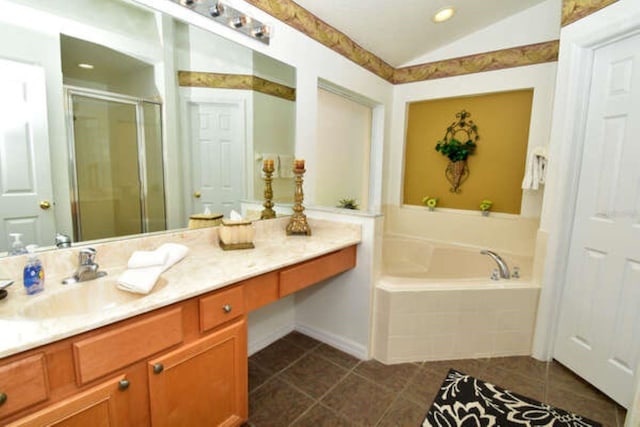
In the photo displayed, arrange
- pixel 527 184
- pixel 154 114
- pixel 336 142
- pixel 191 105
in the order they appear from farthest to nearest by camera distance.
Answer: pixel 336 142 < pixel 527 184 < pixel 191 105 < pixel 154 114

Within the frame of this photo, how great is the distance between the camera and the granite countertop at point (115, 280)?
2.70 feet

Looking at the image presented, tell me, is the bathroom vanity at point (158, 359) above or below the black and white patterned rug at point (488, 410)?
above

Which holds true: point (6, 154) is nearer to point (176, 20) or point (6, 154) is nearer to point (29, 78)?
point (29, 78)

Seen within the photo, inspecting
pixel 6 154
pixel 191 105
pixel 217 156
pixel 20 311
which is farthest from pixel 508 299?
pixel 6 154

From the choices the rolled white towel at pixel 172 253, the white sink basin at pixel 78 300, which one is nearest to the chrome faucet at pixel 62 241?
the white sink basin at pixel 78 300

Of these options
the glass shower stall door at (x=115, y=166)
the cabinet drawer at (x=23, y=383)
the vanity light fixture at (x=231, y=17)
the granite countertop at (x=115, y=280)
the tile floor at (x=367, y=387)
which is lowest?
the tile floor at (x=367, y=387)

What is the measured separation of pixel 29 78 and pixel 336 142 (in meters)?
2.64

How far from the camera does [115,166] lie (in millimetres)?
1351

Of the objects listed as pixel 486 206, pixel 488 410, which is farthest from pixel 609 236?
pixel 486 206

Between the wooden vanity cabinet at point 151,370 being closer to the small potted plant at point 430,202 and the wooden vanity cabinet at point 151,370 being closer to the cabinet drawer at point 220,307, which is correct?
the cabinet drawer at point 220,307

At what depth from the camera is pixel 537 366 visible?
1.99 m

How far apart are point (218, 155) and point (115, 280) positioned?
2.78 feet

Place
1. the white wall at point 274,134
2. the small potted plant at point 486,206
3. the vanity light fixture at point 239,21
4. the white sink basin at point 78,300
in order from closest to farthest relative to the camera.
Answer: the white sink basin at point 78,300 → the vanity light fixture at point 239,21 → the white wall at point 274,134 → the small potted plant at point 486,206

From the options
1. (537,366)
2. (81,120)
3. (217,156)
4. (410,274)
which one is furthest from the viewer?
(410,274)
